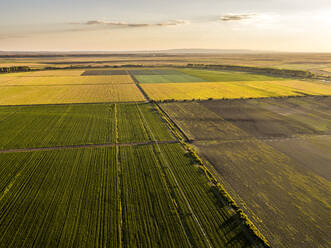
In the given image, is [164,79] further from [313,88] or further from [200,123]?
[313,88]

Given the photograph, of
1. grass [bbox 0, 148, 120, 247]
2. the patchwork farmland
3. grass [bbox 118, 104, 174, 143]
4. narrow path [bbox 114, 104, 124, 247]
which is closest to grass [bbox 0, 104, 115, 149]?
the patchwork farmland

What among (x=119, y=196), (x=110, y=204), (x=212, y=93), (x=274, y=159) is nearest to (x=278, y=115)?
(x=274, y=159)

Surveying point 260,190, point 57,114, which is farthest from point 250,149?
point 57,114

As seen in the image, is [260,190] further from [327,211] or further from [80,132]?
[80,132]

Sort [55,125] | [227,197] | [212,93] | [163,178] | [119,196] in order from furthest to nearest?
1. [212,93]
2. [55,125]
3. [163,178]
4. [227,197]
5. [119,196]

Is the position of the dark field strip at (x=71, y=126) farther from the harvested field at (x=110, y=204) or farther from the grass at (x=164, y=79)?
the grass at (x=164, y=79)

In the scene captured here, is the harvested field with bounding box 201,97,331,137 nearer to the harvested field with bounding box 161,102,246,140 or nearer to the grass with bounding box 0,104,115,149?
the harvested field with bounding box 161,102,246,140
